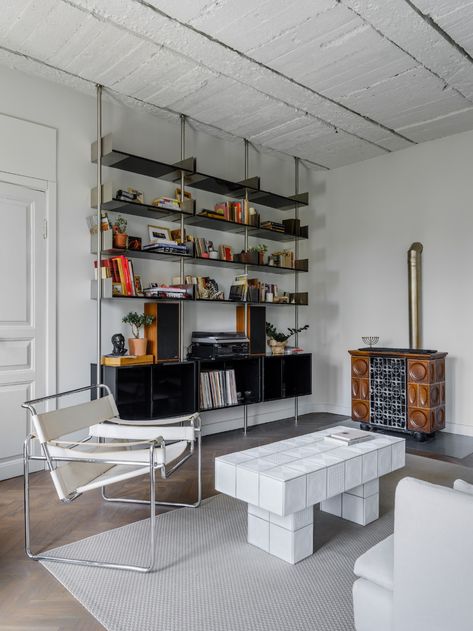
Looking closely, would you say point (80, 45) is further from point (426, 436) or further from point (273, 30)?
point (426, 436)

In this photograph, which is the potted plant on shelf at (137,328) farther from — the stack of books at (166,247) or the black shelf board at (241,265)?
the black shelf board at (241,265)

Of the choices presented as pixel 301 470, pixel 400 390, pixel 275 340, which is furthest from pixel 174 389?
pixel 301 470

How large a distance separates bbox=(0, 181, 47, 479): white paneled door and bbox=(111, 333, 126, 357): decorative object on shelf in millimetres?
539

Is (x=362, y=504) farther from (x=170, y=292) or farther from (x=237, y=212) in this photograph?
(x=237, y=212)

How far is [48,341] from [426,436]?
3.49 m

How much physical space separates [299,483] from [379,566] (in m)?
0.70

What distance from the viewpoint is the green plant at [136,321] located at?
412cm

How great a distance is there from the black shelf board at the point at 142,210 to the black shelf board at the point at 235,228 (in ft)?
0.61

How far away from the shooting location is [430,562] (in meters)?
1.34

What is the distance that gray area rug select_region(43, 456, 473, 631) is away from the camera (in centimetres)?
189

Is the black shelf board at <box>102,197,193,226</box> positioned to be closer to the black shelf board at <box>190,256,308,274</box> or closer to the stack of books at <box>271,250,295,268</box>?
the black shelf board at <box>190,256,308,274</box>

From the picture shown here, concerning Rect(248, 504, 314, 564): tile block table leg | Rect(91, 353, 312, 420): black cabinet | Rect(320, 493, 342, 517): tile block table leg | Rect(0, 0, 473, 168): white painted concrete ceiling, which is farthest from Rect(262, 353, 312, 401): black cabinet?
Rect(248, 504, 314, 564): tile block table leg

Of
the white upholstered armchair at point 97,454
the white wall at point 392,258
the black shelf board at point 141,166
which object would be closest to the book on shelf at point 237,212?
the black shelf board at point 141,166

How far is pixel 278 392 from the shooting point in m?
5.19
